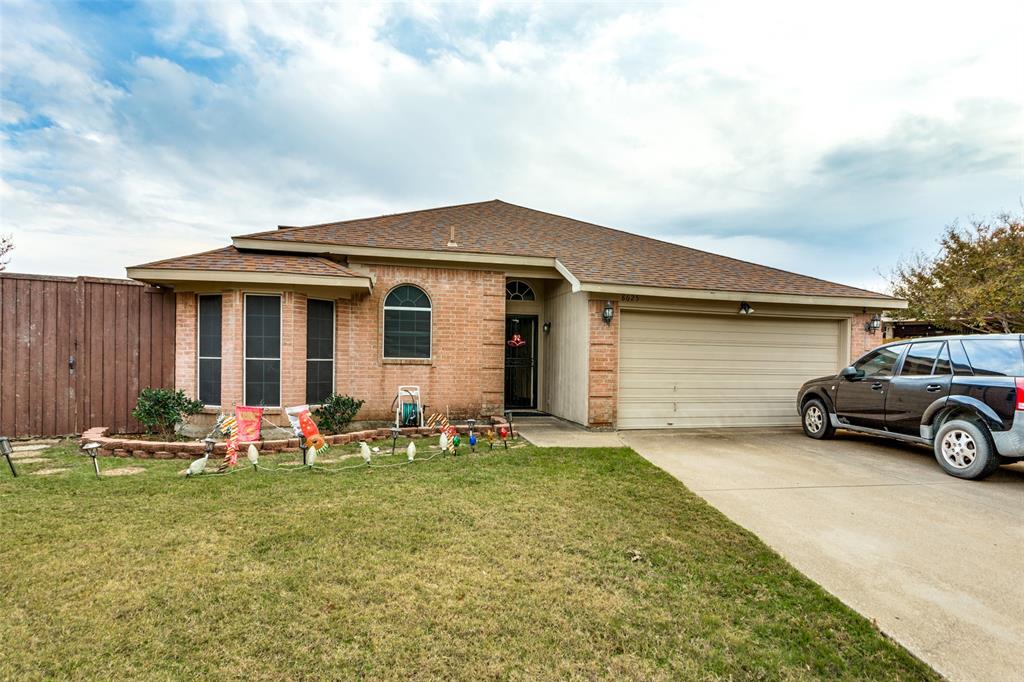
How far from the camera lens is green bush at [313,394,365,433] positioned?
7.88 m

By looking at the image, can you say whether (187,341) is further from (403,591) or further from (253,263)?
(403,591)

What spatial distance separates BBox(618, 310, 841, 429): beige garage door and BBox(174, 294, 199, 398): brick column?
24.9 ft

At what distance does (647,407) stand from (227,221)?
12273mm

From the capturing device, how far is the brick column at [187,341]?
788 cm

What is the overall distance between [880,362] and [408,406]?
7.87 m

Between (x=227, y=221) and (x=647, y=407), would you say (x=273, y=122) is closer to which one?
(x=227, y=221)

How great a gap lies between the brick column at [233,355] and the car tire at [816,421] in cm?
996

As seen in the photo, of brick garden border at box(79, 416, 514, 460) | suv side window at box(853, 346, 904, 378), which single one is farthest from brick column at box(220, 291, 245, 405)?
suv side window at box(853, 346, 904, 378)

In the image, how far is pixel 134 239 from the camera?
11.6 meters

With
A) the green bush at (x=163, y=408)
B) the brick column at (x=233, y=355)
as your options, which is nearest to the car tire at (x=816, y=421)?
the brick column at (x=233, y=355)

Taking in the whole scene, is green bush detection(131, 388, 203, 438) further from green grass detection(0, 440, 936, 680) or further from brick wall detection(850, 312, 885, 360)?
brick wall detection(850, 312, 885, 360)

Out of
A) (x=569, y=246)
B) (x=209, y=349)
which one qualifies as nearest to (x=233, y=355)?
(x=209, y=349)

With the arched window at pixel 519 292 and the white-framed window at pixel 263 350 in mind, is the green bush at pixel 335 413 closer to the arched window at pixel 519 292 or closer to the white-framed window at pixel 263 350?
the white-framed window at pixel 263 350

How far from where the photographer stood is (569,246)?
10.3 metres
